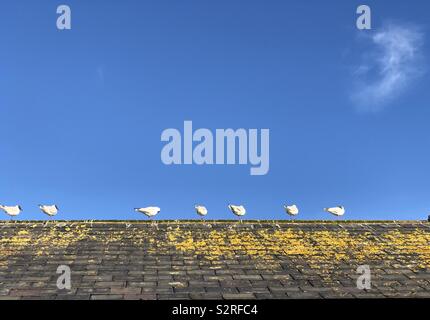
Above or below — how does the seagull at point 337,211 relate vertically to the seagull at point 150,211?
above

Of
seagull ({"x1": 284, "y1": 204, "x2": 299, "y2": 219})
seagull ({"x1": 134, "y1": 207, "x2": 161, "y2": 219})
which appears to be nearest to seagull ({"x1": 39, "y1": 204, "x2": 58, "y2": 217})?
seagull ({"x1": 134, "y1": 207, "x2": 161, "y2": 219})

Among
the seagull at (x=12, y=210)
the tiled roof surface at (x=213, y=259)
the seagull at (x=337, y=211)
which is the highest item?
the seagull at (x=337, y=211)

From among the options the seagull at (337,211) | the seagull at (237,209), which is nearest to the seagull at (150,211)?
the seagull at (237,209)

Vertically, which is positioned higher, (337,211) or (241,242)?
(337,211)

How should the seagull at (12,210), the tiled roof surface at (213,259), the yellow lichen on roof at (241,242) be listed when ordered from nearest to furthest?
the tiled roof surface at (213,259), the yellow lichen on roof at (241,242), the seagull at (12,210)

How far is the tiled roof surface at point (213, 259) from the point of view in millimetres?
11312

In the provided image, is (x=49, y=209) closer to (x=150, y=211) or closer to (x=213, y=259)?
(x=150, y=211)

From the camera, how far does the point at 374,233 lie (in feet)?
51.6

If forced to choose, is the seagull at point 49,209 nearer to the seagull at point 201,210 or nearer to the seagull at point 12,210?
the seagull at point 12,210

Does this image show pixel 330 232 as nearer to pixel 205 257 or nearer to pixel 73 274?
pixel 205 257

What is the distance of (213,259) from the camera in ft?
43.4

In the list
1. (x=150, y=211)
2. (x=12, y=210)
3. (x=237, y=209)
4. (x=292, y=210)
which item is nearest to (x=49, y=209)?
(x=12, y=210)
